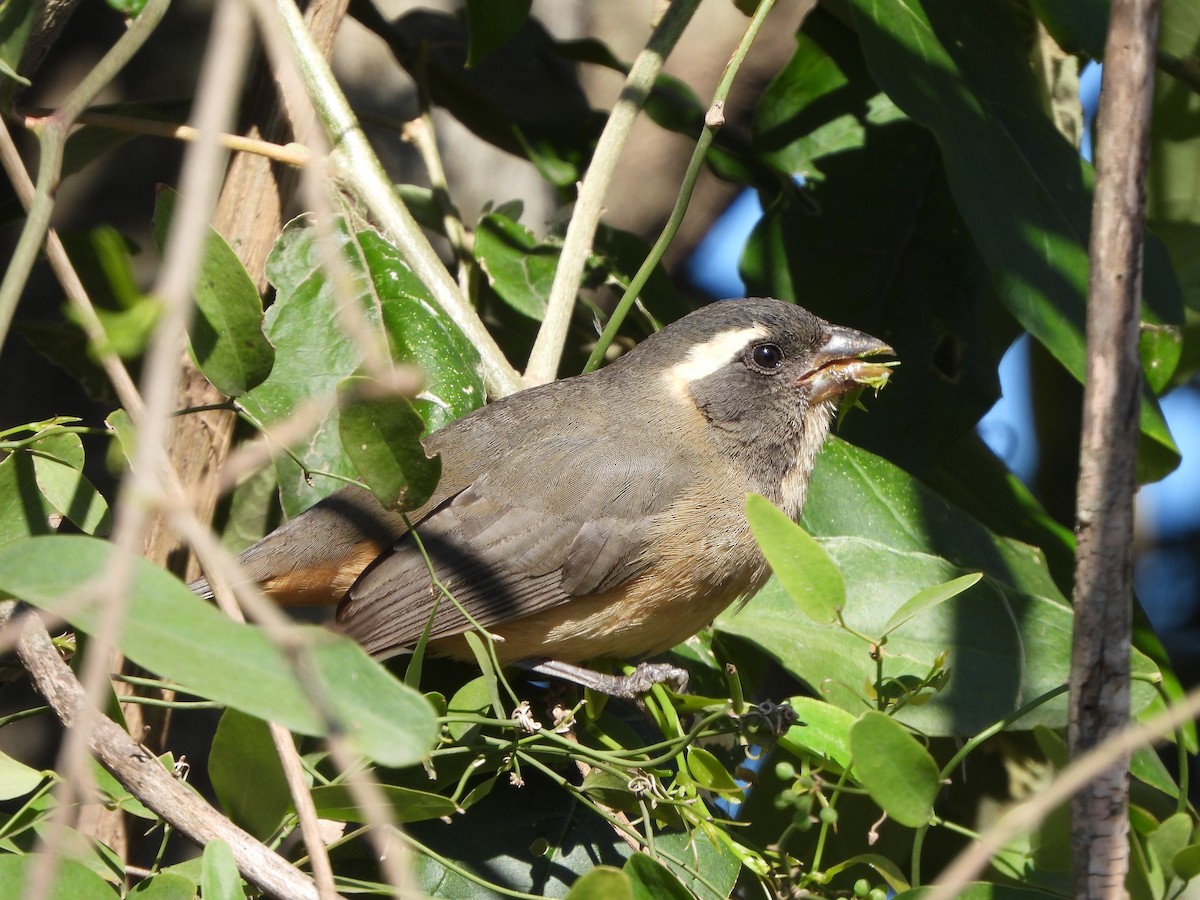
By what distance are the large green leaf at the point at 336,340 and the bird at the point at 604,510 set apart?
17 cm

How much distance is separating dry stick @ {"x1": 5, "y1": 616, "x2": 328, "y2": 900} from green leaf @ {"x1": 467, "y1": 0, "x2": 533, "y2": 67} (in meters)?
2.30

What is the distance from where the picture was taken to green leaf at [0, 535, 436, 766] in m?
1.28

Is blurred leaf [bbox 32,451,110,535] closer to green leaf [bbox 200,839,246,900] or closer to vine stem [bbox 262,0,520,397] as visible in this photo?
green leaf [bbox 200,839,246,900]

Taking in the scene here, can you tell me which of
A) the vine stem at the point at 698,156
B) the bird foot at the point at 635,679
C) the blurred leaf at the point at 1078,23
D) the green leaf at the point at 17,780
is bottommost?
the bird foot at the point at 635,679

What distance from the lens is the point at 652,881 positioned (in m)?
2.04

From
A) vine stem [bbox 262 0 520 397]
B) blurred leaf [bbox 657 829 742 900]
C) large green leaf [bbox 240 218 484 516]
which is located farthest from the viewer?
vine stem [bbox 262 0 520 397]

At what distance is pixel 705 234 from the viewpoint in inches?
221

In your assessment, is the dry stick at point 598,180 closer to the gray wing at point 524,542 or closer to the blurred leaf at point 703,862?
the gray wing at point 524,542

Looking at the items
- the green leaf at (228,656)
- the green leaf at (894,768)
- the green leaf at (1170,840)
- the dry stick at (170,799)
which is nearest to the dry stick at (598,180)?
the dry stick at (170,799)

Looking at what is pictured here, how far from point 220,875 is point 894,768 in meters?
1.00

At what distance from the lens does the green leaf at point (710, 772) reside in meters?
2.30

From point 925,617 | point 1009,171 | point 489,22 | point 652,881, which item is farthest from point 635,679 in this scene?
point 489,22

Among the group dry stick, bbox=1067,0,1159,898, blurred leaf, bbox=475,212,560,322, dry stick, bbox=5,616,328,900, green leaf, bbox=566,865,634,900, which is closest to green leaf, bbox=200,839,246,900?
dry stick, bbox=5,616,328,900

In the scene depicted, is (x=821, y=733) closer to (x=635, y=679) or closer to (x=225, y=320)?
(x=635, y=679)
